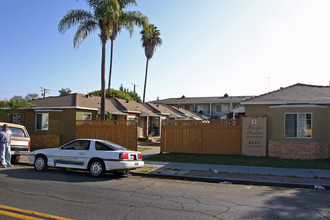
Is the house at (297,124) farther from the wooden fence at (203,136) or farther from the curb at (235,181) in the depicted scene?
the curb at (235,181)

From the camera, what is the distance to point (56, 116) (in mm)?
20562

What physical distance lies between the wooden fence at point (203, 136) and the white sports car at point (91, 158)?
18.4ft

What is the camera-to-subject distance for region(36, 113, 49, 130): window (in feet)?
69.3

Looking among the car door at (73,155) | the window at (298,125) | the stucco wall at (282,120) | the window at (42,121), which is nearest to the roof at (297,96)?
the stucco wall at (282,120)

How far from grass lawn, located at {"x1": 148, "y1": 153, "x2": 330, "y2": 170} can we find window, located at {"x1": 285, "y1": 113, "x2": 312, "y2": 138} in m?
1.58

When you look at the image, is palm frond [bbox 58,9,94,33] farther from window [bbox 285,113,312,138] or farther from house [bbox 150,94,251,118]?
house [bbox 150,94,251,118]

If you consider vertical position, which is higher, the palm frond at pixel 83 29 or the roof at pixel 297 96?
the palm frond at pixel 83 29

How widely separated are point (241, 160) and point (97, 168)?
7.06 meters

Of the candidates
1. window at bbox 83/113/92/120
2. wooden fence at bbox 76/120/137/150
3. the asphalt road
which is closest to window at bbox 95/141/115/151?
the asphalt road

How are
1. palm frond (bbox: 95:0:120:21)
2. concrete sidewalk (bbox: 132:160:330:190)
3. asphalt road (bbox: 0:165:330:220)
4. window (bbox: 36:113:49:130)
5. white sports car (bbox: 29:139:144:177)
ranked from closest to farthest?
asphalt road (bbox: 0:165:330:220)
concrete sidewalk (bbox: 132:160:330:190)
white sports car (bbox: 29:139:144:177)
palm frond (bbox: 95:0:120:21)
window (bbox: 36:113:49:130)

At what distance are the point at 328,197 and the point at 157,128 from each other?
80.6 ft

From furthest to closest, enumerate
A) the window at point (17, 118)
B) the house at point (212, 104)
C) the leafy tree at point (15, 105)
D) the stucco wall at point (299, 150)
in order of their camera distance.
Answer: the house at point (212, 104) < the window at point (17, 118) < the leafy tree at point (15, 105) < the stucco wall at point (299, 150)

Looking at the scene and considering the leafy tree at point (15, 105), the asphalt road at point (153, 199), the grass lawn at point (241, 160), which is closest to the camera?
the asphalt road at point (153, 199)

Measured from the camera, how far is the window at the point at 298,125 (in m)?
14.7
